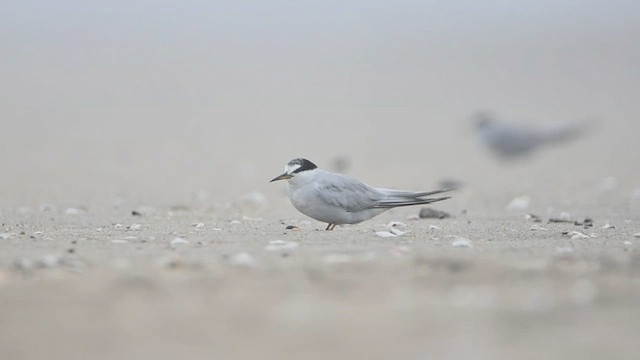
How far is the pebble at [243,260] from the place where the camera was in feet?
14.5

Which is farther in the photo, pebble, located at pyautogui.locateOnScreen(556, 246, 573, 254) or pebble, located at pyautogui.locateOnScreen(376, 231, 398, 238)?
pebble, located at pyautogui.locateOnScreen(376, 231, 398, 238)

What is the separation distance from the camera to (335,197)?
6312 mm

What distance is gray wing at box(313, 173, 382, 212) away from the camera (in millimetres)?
6316

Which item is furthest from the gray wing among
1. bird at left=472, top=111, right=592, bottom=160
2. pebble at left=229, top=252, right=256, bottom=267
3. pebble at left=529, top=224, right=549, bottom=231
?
bird at left=472, top=111, right=592, bottom=160

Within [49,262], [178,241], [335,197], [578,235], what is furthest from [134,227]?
[578,235]

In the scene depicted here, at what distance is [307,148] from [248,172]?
166 centimetres

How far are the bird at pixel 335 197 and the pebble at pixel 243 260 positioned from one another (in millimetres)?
1692

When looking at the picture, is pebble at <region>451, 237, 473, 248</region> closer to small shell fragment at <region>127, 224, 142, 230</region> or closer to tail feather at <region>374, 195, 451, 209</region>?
tail feather at <region>374, 195, 451, 209</region>

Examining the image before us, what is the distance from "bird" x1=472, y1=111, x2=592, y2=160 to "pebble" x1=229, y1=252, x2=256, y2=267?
6571 millimetres

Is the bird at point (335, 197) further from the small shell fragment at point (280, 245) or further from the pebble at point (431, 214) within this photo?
the small shell fragment at point (280, 245)

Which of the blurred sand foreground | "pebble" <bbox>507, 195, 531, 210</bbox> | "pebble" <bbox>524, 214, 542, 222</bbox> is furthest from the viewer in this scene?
"pebble" <bbox>507, 195, 531, 210</bbox>

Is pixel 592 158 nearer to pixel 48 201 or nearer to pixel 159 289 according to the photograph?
pixel 48 201

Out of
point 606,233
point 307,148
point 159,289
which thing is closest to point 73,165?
point 307,148

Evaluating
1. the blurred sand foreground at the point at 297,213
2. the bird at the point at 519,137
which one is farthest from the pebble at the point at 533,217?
the bird at the point at 519,137
